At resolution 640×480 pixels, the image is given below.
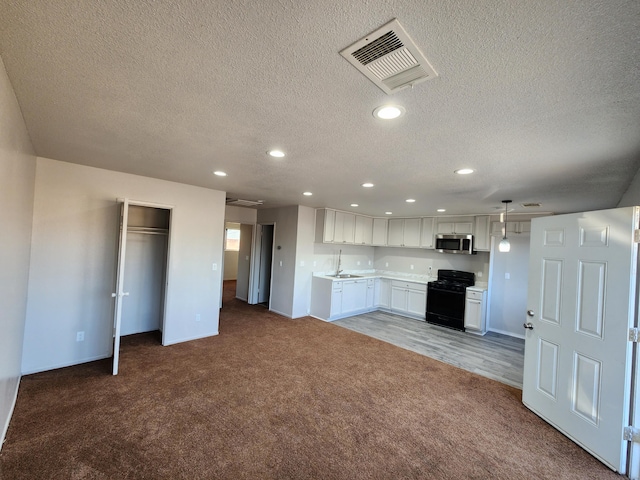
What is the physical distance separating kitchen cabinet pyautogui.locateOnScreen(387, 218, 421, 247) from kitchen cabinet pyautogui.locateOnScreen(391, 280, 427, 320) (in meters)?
0.98

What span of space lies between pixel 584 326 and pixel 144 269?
5.62 m

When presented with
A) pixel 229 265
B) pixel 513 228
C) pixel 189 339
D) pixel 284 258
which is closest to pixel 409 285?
pixel 513 228

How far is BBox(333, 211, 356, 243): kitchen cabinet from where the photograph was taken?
6.14 metres

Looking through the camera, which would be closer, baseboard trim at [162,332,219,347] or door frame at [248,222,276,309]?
baseboard trim at [162,332,219,347]

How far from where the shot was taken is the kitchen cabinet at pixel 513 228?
17.4ft

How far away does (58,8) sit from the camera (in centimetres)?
99

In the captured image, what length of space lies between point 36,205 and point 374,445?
4.26 metres

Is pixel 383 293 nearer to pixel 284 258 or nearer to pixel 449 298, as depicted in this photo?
pixel 449 298

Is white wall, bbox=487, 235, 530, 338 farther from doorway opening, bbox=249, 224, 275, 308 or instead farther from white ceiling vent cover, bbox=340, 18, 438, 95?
white ceiling vent cover, bbox=340, 18, 438, 95

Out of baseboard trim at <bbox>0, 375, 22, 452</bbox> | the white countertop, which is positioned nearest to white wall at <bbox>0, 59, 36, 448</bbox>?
baseboard trim at <bbox>0, 375, 22, 452</bbox>

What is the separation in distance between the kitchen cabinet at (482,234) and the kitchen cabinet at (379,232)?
84.3 inches

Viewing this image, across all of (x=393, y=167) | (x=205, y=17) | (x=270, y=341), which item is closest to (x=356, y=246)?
(x=270, y=341)

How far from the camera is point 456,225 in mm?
5945

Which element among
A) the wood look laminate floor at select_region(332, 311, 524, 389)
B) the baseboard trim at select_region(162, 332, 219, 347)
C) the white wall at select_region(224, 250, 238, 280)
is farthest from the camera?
the white wall at select_region(224, 250, 238, 280)
